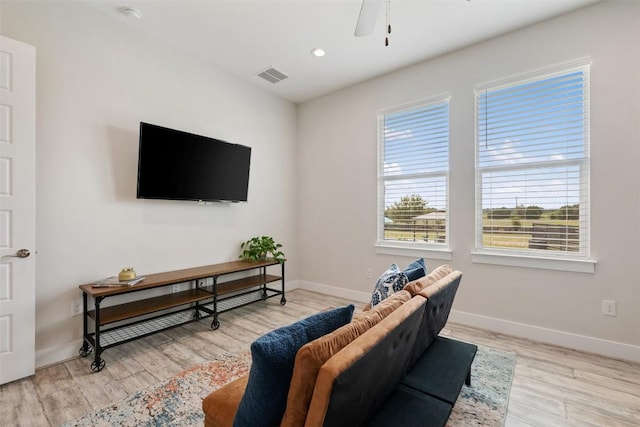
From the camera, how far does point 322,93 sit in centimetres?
453

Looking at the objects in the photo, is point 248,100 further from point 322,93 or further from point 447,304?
point 447,304

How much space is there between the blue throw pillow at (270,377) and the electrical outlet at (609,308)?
301cm

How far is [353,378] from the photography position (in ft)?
3.02

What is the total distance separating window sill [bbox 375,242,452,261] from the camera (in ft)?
11.3

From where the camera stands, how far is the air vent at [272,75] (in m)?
3.82

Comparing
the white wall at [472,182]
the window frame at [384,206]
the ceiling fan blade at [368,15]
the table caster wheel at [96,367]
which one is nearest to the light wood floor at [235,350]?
the table caster wheel at [96,367]

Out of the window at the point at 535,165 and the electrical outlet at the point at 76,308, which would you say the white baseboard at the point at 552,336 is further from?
the electrical outlet at the point at 76,308

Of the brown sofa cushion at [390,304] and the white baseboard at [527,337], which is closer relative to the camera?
the brown sofa cushion at [390,304]

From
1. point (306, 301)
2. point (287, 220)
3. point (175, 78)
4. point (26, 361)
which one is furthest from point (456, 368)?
point (175, 78)

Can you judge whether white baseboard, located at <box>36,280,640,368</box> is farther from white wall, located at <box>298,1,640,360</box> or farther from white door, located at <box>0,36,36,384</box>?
white door, located at <box>0,36,36,384</box>

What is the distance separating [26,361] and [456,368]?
301cm

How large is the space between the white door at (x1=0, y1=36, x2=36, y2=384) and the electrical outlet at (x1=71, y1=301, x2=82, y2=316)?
337 mm

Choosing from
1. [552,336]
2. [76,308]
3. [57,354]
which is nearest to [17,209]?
[76,308]

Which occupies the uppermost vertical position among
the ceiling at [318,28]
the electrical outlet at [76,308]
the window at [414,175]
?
the ceiling at [318,28]
